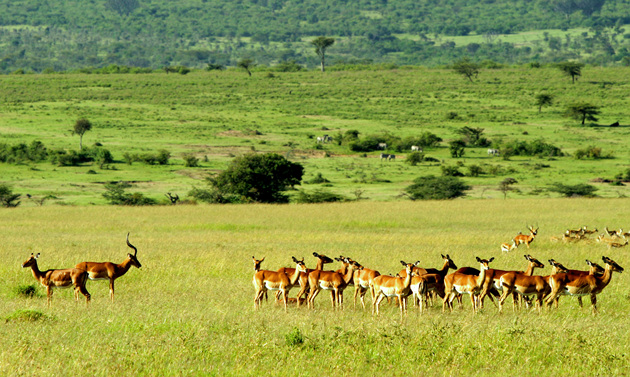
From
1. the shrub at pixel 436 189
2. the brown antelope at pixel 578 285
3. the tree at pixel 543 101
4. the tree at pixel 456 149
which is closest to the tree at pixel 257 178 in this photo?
the shrub at pixel 436 189

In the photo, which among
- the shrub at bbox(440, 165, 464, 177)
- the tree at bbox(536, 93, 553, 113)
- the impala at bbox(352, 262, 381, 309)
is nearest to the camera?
the impala at bbox(352, 262, 381, 309)

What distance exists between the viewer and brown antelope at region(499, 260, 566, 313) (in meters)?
13.6

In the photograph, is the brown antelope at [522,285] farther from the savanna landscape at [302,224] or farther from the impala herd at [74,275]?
the impala herd at [74,275]

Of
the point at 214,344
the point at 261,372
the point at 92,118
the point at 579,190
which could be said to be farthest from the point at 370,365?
the point at 92,118

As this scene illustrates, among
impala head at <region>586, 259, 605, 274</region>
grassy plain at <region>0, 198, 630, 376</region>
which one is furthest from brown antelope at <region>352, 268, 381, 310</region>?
impala head at <region>586, 259, 605, 274</region>

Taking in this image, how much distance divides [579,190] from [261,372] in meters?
39.2

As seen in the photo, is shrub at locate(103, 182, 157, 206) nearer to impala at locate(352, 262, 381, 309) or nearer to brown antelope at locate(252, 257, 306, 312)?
brown antelope at locate(252, 257, 306, 312)

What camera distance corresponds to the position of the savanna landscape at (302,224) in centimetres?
1082

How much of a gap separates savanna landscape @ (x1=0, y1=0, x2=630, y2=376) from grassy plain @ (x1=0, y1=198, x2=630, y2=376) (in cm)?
5

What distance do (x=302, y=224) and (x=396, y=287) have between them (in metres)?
19.1

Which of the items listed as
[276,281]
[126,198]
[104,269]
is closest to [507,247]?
[276,281]

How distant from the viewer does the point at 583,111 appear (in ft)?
269

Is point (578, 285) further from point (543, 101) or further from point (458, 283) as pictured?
point (543, 101)

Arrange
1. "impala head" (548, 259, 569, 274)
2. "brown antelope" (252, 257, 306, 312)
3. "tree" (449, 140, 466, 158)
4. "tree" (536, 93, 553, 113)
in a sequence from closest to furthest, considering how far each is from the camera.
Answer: "brown antelope" (252, 257, 306, 312)
"impala head" (548, 259, 569, 274)
"tree" (449, 140, 466, 158)
"tree" (536, 93, 553, 113)
